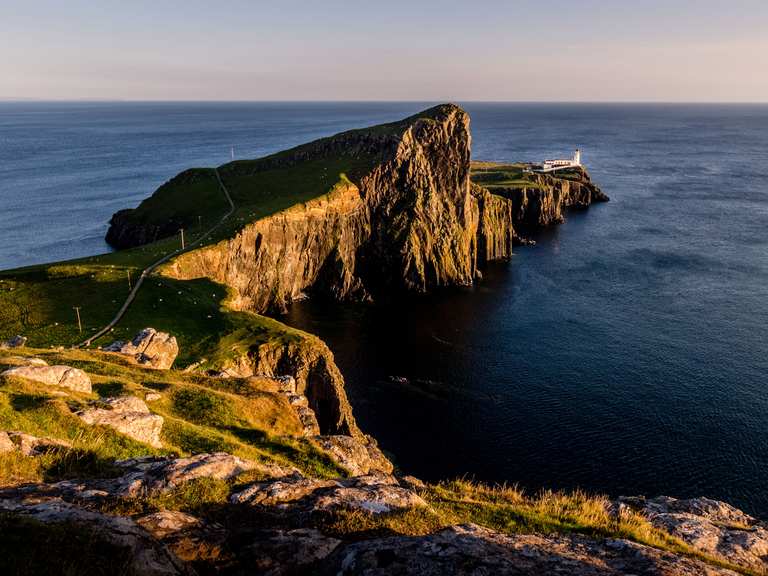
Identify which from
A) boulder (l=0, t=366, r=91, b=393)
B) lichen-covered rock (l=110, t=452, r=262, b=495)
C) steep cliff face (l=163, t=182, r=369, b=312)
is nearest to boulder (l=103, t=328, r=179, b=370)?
boulder (l=0, t=366, r=91, b=393)

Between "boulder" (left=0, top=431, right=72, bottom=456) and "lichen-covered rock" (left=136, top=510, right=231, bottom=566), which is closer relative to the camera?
"lichen-covered rock" (left=136, top=510, right=231, bottom=566)

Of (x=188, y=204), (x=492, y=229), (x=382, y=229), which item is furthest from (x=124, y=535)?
(x=492, y=229)

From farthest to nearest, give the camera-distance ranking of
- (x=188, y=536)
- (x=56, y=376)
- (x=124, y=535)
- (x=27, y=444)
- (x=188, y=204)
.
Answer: (x=188, y=204) < (x=56, y=376) < (x=27, y=444) < (x=188, y=536) < (x=124, y=535)

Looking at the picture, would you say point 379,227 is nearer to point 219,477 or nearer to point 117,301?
point 117,301

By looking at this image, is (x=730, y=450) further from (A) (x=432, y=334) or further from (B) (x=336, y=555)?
(B) (x=336, y=555)

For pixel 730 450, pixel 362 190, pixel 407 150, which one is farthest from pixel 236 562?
pixel 407 150

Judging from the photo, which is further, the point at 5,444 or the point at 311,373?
the point at 311,373

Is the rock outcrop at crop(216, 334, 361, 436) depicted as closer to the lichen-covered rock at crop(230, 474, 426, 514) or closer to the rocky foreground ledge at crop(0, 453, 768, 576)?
the rocky foreground ledge at crop(0, 453, 768, 576)
